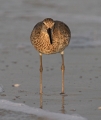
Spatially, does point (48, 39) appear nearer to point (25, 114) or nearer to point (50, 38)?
point (50, 38)

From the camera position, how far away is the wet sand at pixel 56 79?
276 inches

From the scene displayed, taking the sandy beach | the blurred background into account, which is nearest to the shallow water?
the sandy beach

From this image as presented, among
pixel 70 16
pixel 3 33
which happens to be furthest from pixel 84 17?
pixel 3 33

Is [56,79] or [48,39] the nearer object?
[48,39]

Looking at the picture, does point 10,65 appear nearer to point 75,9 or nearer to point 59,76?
point 59,76

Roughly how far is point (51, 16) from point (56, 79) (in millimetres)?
7268

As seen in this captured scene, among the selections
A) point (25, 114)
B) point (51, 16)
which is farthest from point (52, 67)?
point (51, 16)

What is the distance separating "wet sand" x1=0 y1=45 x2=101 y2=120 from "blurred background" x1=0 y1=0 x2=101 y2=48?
0.95m

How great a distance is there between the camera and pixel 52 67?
9.43 m

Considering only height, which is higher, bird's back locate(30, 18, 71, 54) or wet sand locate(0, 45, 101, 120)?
bird's back locate(30, 18, 71, 54)

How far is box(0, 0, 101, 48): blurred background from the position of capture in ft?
40.1

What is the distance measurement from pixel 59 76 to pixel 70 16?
22.6ft

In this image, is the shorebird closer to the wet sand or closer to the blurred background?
the wet sand

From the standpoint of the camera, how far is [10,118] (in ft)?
20.4
